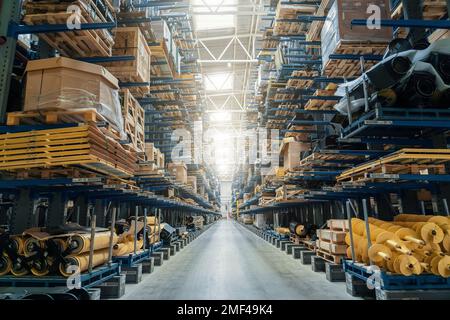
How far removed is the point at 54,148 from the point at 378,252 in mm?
3692

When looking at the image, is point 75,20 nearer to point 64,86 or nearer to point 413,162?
point 64,86

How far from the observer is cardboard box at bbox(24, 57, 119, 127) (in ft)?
10.6

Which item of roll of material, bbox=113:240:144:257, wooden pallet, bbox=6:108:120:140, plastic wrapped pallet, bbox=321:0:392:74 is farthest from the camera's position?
roll of material, bbox=113:240:144:257

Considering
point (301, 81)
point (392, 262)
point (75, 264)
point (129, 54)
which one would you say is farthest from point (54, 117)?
point (301, 81)

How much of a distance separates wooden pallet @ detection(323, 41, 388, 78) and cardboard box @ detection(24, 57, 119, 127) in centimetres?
374

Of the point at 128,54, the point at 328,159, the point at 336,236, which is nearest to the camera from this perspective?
the point at 336,236

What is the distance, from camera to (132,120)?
5086mm

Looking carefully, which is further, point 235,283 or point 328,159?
point 328,159

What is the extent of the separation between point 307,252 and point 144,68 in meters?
5.08

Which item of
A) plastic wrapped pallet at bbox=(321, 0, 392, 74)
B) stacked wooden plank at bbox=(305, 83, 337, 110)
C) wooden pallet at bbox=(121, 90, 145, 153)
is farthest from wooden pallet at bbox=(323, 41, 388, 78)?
wooden pallet at bbox=(121, 90, 145, 153)

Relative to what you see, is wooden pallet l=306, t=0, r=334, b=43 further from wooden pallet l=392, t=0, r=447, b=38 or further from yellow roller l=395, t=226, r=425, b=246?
yellow roller l=395, t=226, r=425, b=246

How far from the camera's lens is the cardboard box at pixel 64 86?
3.22m

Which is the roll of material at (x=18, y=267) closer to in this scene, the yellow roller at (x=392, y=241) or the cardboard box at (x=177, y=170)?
the yellow roller at (x=392, y=241)
